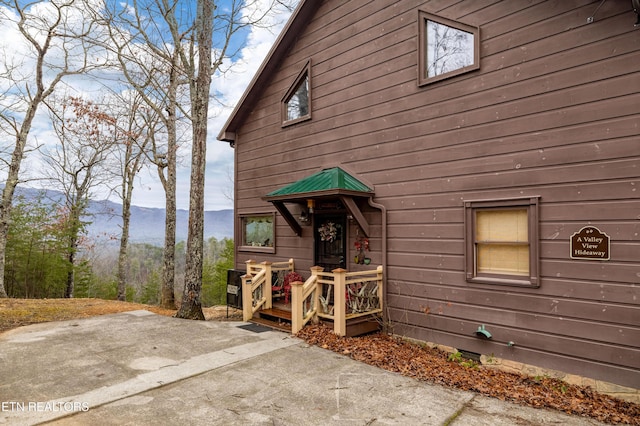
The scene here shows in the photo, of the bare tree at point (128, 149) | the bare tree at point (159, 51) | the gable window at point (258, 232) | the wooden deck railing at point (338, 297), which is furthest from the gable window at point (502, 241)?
the bare tree at point (128, 149)

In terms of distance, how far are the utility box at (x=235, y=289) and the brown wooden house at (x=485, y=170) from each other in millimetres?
1508

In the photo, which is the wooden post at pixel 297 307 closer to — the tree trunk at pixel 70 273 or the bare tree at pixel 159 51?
the bare tree at pixel 159 51

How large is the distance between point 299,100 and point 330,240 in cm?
336

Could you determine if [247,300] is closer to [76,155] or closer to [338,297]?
[338,297]

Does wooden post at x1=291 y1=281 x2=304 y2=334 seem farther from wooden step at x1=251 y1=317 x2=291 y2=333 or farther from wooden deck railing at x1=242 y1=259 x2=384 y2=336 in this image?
wooden step at x1=251 y1=317 x2=291 y2=333

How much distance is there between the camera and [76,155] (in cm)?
1908

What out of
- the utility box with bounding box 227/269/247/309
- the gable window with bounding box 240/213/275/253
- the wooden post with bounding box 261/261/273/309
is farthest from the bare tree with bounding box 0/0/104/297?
the wooden post with bounding box 261/261/273/309

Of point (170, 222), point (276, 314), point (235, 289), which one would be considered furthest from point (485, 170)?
point (170, 222)

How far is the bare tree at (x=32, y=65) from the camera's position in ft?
39.3

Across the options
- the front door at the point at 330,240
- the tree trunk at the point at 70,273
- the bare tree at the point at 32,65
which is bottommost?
the tree trunk at the point at 70,273

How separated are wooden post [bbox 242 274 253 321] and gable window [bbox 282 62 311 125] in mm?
3713

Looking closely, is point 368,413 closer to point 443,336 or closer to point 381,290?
point 443,336

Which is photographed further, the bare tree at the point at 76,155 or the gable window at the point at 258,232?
the bare tree at the point at 76,155

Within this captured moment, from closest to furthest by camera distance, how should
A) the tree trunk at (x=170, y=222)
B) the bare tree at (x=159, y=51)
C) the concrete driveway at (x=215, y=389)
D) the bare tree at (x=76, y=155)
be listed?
the concrete driveway at (x=215, y=389) → the bare tree at (x=159, y=51) → the tree trunk at (x=170, y=222) → the bare tree at (x=76, y=155)
